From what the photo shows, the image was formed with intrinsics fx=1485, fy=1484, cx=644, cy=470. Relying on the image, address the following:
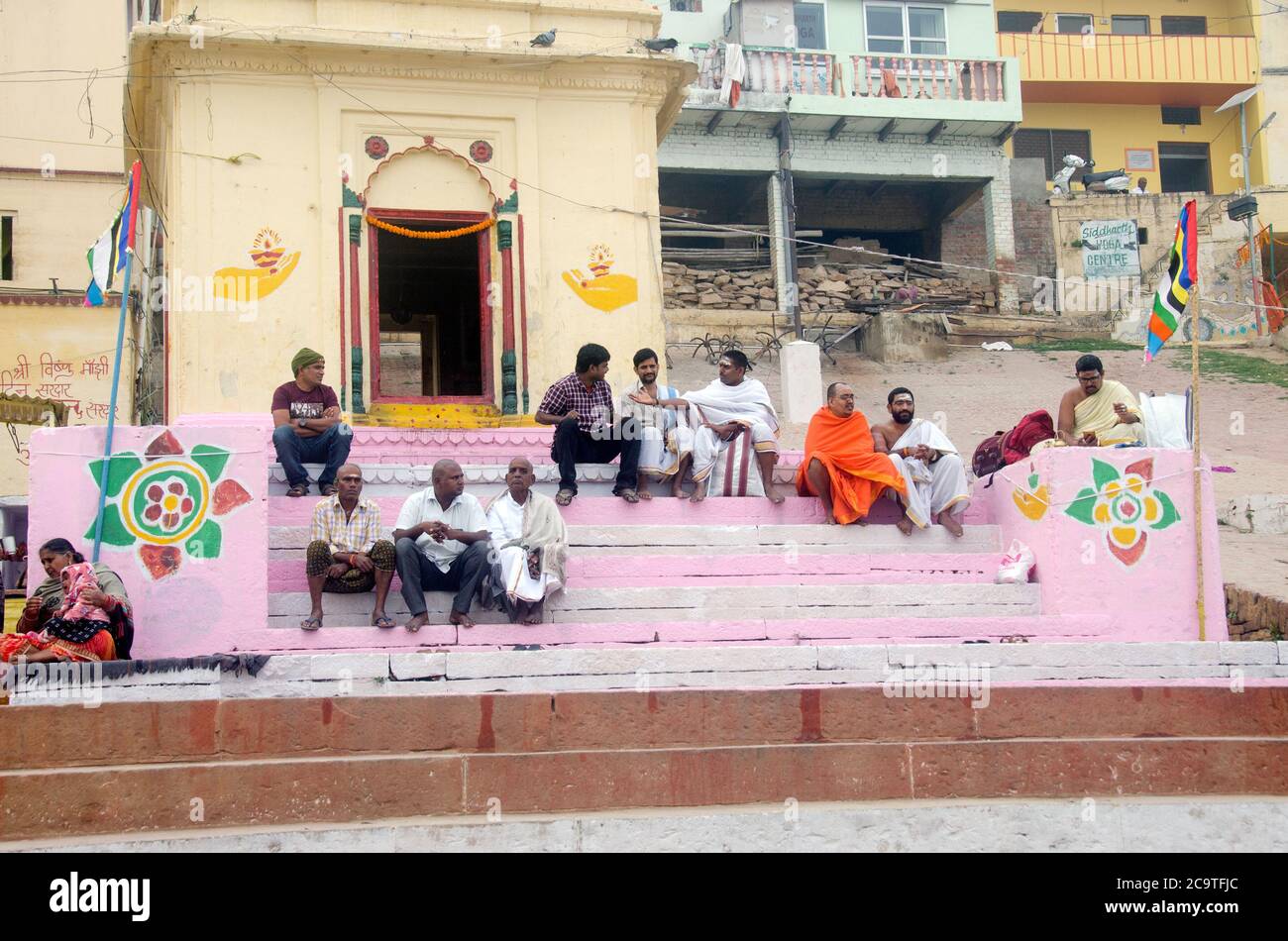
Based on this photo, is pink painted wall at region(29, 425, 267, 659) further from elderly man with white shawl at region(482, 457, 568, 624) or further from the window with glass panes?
the window with glass panes

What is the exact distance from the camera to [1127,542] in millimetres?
9305

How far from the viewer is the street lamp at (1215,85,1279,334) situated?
88.8 ft

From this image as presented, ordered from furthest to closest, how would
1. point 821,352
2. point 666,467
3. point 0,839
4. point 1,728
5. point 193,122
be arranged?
1. point 821,352
2. point 193,122
3. point 666,467
4. point 1,728
5. point 0,839

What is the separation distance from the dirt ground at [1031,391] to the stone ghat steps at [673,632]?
6.46 metres

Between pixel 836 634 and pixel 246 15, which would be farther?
pixel 246 15

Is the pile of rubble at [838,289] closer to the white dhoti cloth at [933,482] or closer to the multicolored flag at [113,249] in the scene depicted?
the white dhoti cloth at [933,482]

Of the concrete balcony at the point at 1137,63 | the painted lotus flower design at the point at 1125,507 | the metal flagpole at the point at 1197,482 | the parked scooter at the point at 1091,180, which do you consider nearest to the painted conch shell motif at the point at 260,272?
the painted lotus flower design at the point at 1125,507

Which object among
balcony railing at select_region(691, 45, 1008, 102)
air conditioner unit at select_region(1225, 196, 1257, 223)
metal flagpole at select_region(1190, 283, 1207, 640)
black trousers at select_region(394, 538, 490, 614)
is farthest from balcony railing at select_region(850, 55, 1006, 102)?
black trousers at select_region(394, 538, 490, 614)

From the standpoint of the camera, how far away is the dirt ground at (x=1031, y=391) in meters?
17.3

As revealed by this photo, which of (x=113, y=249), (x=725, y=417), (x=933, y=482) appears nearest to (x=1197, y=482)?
(x=933, y=482)

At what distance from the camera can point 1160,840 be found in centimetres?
689

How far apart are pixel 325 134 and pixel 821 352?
1197 centimetres

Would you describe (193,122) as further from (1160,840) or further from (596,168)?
(1160,840)

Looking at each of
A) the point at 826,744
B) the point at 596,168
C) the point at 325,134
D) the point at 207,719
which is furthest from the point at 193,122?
the point at 826,744
